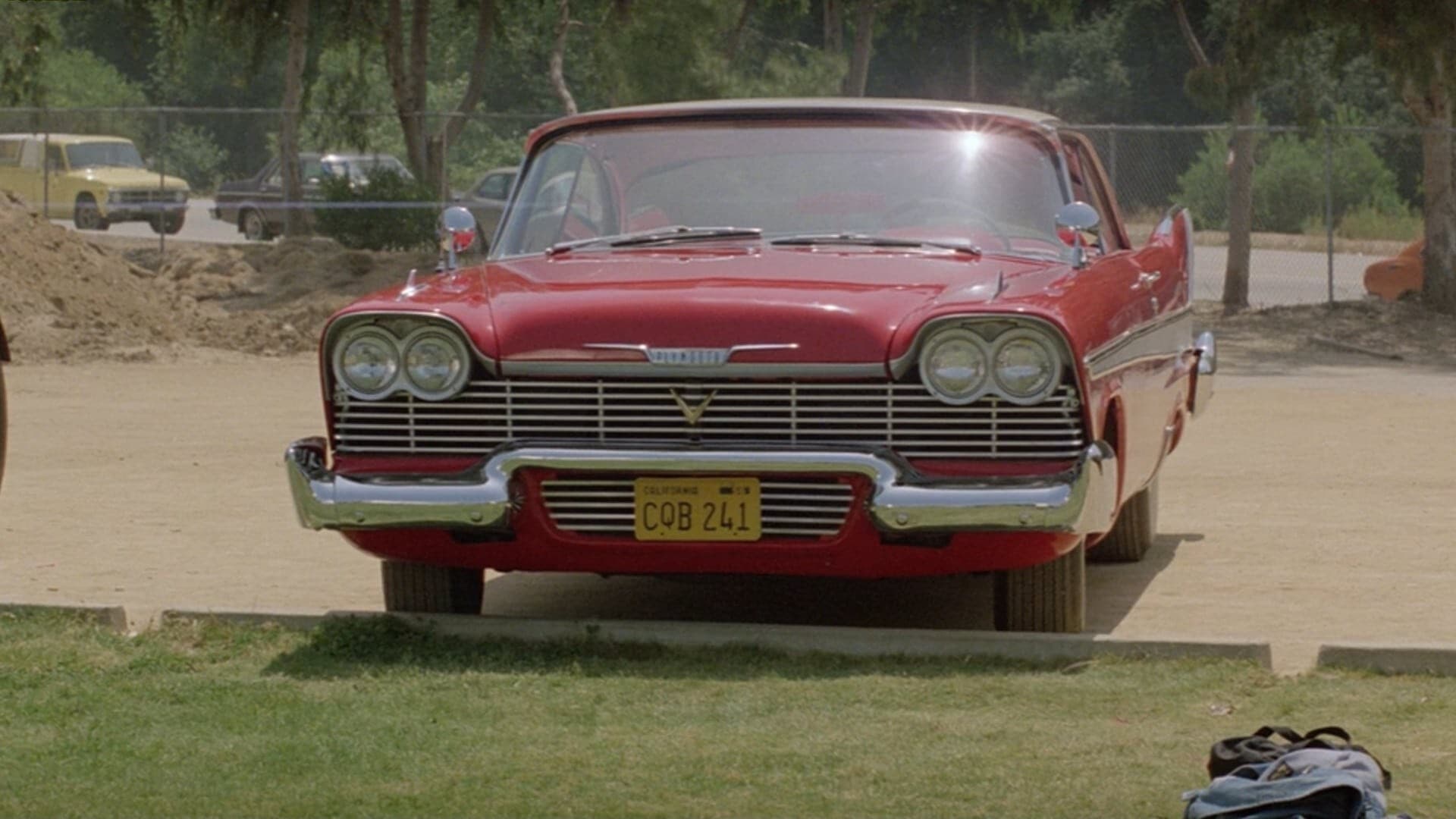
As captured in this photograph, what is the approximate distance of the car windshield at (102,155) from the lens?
39.2m

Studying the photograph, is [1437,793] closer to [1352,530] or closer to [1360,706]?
[1360,706]

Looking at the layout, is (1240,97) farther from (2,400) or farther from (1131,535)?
(2,400)

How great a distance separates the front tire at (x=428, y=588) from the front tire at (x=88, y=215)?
105ft

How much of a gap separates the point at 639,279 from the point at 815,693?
53.9 inches

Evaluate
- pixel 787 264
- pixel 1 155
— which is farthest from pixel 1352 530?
pixel 1 155

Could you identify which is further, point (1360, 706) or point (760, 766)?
point (1360, 706)

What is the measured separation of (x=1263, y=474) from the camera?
1199cm

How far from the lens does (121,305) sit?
70.6 ft

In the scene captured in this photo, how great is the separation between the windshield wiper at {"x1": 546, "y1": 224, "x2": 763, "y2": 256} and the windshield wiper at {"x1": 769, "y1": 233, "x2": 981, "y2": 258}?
0.14 metres

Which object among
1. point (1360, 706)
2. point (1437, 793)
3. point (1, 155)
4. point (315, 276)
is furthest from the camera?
point (1, 155)

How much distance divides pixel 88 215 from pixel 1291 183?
19.2 metres

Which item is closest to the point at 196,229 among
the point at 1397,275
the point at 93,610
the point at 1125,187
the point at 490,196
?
the point at 490,196

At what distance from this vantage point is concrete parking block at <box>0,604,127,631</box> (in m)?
7.30

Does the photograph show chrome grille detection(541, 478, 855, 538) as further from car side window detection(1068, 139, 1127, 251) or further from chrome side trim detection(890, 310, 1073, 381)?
car side window detection(1068, 139, 1127, 251)
